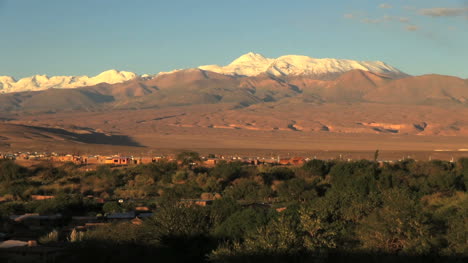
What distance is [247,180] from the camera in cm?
4644

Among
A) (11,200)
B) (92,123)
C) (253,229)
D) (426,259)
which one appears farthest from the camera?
(92,123)

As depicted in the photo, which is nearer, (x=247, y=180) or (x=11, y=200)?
(x=11, y=200)

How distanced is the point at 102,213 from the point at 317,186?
14.0m

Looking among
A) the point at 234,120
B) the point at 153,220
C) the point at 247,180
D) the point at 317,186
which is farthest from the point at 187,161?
the point at 234,120

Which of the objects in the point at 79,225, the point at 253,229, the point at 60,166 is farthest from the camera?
the point at 60,166

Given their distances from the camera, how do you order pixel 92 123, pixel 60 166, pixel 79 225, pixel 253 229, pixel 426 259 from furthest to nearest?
pixel 92 123, pixel 60 166, pixel 79 225, pixel 253 229, pixel 426 259

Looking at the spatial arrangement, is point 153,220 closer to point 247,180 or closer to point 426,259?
point 426,259

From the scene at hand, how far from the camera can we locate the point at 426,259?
2138cm

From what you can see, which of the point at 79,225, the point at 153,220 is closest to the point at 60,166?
the point at 79,225

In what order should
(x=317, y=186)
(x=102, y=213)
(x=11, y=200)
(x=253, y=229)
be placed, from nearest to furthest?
(x=253, y=229)
(x=102, y=213)
(x=11, y=200)
(x=317, y=186)

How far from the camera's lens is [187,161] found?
199ft

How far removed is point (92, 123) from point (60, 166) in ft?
415

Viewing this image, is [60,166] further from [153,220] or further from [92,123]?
[92,123]

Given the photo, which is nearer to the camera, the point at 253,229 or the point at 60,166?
the point at 253,229
